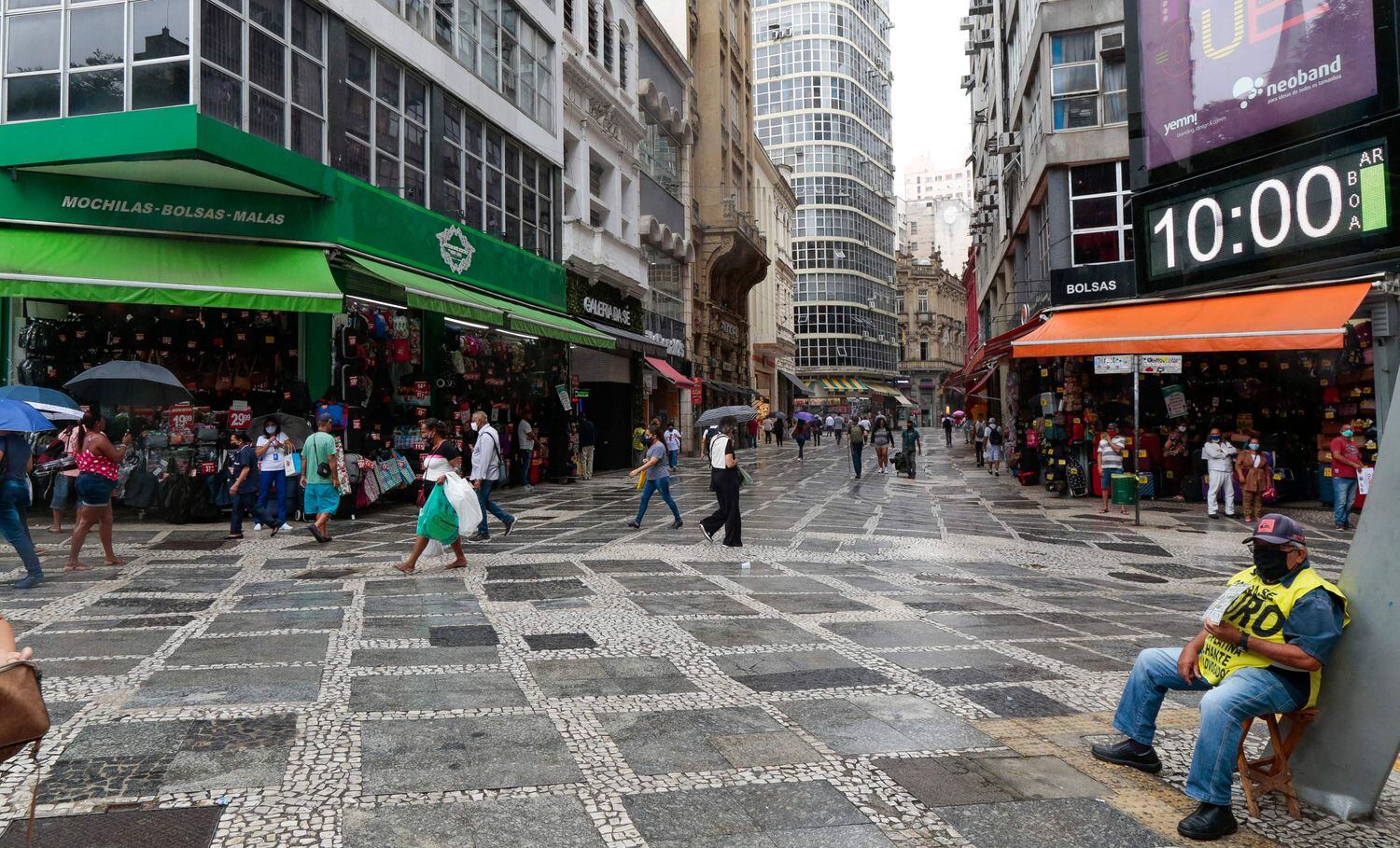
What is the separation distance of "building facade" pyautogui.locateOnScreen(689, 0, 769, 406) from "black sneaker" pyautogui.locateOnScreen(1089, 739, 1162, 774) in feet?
106

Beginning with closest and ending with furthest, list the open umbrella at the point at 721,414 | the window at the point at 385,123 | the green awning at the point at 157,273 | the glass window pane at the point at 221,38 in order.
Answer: the green awning at the point at 157,273, the glass window pane at the point at 221,38, the open umbrella at the point at 721,414, the window at the point at 385,123

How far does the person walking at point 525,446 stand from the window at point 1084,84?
13.8m

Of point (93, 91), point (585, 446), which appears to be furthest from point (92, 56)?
point (585, 446)

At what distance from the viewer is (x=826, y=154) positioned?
77812 mm

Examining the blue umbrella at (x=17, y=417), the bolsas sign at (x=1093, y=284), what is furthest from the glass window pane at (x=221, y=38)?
the bolsas sign at (x=1093, y=284)

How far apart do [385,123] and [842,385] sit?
215 feet

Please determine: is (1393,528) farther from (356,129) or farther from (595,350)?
(595,350)

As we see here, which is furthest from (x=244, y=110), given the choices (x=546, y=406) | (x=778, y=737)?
(x=778, y=737)

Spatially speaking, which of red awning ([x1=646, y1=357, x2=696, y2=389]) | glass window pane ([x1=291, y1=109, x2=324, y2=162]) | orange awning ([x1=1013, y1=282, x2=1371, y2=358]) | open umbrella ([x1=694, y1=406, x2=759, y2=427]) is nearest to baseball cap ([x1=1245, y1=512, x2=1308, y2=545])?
open umbrella ([x1=694, y1=406, x2=759, y2=427])

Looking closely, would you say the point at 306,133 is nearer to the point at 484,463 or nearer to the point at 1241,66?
the point at 484,463

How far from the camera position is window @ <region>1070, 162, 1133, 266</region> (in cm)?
2047

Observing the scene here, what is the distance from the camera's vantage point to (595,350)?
26.1 m

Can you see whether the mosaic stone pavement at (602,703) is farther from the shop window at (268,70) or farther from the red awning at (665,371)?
the red awning at (665,371)

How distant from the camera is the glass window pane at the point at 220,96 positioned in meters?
12.6
